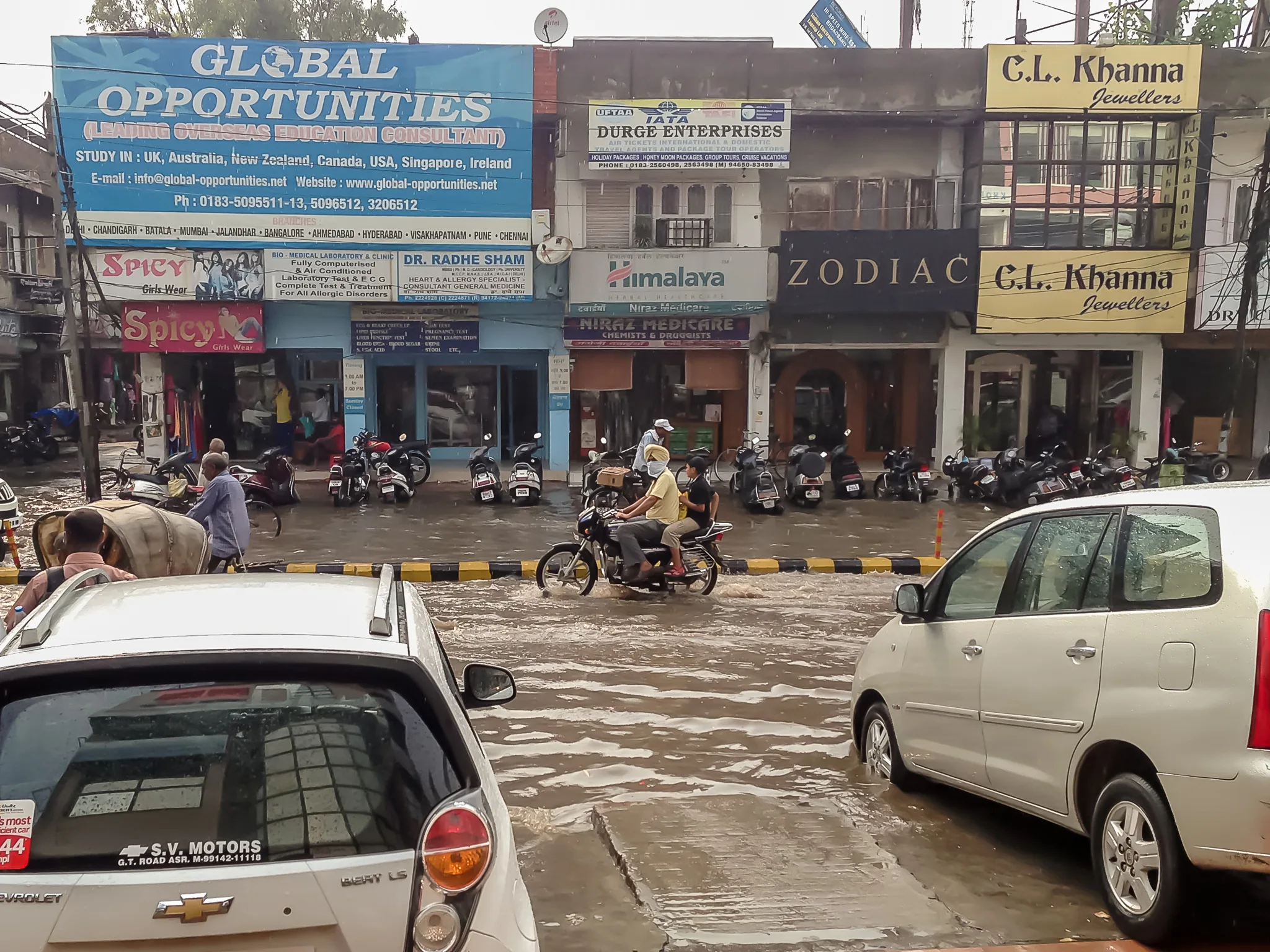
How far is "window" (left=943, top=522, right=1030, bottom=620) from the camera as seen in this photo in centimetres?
502

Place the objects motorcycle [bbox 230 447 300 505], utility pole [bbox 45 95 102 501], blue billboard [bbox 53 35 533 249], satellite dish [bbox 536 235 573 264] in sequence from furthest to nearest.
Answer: satellite dish [bbox 536 235 573 264] → blue billboard [bbox 53 35 533 249] → motorcycle [bbox 230 447 300 505] → utility pole [bbox 45 95 102 501]

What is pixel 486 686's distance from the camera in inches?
164

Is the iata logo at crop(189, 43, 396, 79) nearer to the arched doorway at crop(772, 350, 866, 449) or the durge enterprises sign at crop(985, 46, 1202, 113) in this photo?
the arched doorway at crop(772, 350, 866, 449)

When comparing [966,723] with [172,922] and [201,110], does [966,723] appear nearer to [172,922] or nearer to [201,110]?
[172,922]

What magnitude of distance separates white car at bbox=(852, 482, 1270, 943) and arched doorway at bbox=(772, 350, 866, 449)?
19.2 m

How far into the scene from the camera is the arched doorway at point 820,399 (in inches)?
959

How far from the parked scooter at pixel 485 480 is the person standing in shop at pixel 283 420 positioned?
6.86 m

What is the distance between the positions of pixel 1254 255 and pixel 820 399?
346 inches

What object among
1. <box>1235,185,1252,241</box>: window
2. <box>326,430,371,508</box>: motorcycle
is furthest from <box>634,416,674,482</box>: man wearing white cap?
<box>1235,185,1252,241</box>: window

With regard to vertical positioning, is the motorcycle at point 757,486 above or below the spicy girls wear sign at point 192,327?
below

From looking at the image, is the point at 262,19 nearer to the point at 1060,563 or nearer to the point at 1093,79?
the point at 1093,79

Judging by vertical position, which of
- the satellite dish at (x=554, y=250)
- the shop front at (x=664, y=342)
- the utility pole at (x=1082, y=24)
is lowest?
the shop front at (x=664, y=342)

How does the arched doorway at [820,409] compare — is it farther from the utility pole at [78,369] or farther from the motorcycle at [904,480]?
the utility pole at [78,369]

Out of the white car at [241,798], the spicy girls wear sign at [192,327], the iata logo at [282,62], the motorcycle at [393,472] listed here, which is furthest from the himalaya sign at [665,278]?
the white car at [241,798]
